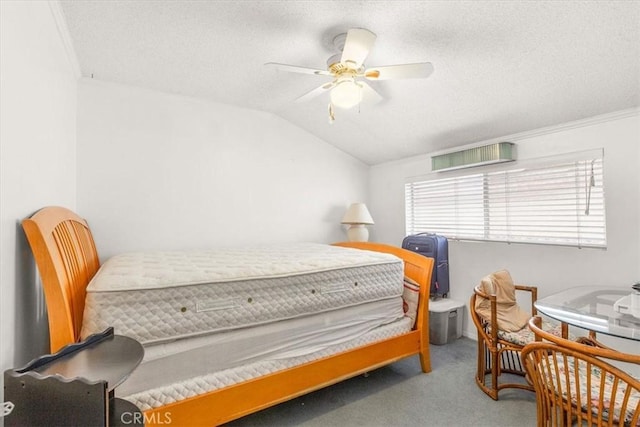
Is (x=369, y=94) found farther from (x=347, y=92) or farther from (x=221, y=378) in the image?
(x=221, y=378)

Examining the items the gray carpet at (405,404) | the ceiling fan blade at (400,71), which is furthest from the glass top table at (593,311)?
the ceiling fan blade at (400,71)

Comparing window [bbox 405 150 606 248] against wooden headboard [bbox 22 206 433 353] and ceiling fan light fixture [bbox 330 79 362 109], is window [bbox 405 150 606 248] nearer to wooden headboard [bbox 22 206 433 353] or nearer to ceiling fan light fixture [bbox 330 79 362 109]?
ceiling fan light fixture [bbox 330 79 362 109]

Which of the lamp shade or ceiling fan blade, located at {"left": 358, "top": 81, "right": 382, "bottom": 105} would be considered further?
the lamp shade

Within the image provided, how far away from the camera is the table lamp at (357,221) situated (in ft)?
12.0

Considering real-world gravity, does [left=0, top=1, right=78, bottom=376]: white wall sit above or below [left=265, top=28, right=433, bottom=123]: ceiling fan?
below

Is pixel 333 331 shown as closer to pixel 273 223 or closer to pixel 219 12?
pixel 273 223

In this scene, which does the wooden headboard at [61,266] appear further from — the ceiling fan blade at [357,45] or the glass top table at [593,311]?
the glass top table at [593,311]

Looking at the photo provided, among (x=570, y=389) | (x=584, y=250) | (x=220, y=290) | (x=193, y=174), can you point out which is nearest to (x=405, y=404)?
(x=570, y=389)

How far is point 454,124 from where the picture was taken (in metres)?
2.79

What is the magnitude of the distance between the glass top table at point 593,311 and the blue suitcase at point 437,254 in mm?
1155

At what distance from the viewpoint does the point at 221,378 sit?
1.59 metres

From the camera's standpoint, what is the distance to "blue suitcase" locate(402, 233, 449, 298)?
312 cm

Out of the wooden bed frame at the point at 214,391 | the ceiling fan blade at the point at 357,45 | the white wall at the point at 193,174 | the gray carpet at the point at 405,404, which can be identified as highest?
the ceiling fan blade at the point at 357,45

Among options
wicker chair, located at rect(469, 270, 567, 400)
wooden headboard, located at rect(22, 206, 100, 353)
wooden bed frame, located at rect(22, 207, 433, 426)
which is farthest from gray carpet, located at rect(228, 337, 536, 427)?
wooden headboard, located at rect(22, 206, 100, 353)
